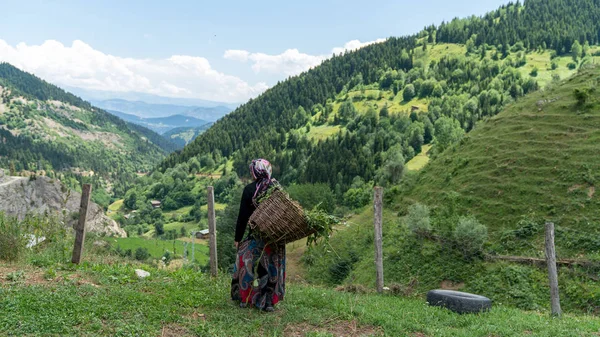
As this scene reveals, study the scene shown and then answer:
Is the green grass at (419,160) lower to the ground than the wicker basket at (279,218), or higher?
lower

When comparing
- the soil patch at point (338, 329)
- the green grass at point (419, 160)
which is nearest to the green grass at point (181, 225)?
the green grass at point (419, 160)

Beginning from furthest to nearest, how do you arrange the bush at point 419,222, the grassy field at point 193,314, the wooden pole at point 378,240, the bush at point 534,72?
the bush at point 534,72, the bush at point 419,222, the wooden pole at point 378,240, the grassy field at point 193,314

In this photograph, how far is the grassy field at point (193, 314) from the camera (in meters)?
6.17

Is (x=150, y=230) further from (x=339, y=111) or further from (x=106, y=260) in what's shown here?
(x=106, y=260)

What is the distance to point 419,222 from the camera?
24.7 metres

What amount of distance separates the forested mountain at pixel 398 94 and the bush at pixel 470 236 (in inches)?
2361

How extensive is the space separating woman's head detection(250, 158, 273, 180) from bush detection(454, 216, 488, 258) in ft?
54.8

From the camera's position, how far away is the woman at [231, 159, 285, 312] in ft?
24.2

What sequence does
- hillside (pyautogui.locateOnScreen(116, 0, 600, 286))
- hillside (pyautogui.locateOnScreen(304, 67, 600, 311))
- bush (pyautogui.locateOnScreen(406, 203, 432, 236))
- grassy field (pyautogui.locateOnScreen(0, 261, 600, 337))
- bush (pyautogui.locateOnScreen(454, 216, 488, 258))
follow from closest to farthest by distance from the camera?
1. grassy field (pyautogui.locateOnScreen(0, 261, 600, 337))
2. hillside (pyautogui.locateOnScreen(304, 67, 600, 311))
3. bush (pyautogui.locateOnScreen(454, 216, 488, 258))
4. bush (pyautogui.locateOnScreen(406, 203, 432, 236))
5. hillside (pyautogui.locateOnScreen(116, 0, 600, 286))

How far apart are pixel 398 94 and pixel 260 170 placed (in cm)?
15599

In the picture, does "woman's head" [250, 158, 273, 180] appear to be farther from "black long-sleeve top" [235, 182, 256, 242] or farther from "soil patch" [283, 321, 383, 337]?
"soil patch" [283, 321, 383, 337]

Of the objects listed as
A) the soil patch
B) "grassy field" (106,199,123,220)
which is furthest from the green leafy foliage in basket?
"grassy field" (106,199,123,220)

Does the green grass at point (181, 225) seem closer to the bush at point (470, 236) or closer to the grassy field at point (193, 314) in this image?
the bush at point (470, 236)

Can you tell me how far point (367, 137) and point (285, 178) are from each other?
25.3m
